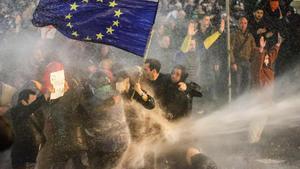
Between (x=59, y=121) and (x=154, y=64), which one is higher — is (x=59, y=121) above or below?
below

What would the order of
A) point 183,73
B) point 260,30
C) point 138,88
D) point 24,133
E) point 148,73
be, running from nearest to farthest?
point 24,133, point 138,88, point 148,73, point 183,73, point 260,30

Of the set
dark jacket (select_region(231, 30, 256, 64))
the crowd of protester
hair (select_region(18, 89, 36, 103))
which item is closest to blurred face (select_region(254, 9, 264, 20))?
the crowd of protester

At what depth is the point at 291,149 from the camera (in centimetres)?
675

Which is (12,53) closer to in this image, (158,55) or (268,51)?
(158,55)

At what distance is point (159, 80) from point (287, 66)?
2009mm

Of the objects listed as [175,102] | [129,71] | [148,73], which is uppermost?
[129,71]

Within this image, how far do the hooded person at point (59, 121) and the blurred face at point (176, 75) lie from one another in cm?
141

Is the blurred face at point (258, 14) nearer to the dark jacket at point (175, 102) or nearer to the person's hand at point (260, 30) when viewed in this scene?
the person's hand at point (260, 30)

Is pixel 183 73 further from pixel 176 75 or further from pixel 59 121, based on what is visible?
pixel 59 121

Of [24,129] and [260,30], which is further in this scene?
[260,30]

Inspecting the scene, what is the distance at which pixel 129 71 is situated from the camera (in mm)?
6215

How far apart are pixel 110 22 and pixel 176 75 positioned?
4.80ft

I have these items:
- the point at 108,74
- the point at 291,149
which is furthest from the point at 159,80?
the point at 291,149

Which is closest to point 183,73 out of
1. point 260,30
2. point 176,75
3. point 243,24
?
point 176,75
